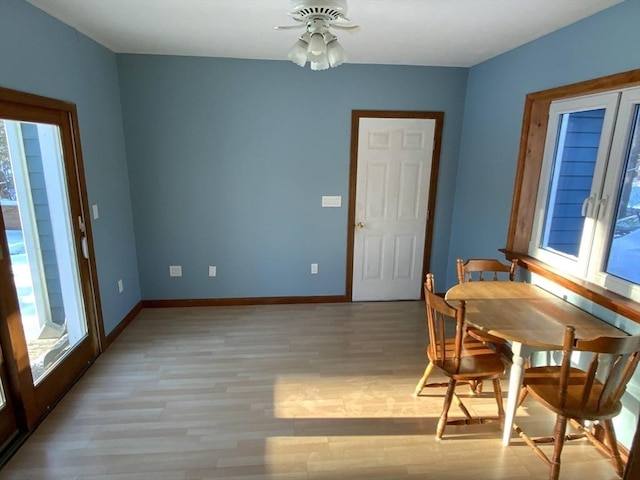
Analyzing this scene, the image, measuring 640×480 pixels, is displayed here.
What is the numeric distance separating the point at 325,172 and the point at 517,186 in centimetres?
177

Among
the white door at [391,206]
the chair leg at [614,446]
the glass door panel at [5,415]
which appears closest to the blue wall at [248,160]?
the white door at [391,206]

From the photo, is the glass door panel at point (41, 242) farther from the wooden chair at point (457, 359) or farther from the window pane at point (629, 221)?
the window pane at point (629, 221)

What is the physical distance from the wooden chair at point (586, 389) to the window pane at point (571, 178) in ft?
2.90

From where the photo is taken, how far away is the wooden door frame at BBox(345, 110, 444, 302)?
12.1 feet

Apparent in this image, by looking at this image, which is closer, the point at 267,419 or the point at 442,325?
the point at 442,325

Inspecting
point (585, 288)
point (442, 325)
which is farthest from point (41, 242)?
point (585, 288)

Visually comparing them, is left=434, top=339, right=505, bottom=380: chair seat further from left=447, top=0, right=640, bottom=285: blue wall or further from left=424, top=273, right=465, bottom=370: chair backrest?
left=447, top=0, right=640, bottom=285: blue wall

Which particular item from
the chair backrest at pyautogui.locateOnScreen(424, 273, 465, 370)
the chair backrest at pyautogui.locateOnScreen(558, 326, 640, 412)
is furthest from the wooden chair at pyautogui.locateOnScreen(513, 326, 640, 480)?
the chair backrest at pyautogui.locateOnScreen(424, 273, 465, 370)

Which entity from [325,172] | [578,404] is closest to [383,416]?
[578,404]

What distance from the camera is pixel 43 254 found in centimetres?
245

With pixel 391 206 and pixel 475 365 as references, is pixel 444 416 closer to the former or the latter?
pixel 475 365

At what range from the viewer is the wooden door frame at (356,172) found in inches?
145

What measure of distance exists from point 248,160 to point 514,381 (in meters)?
2.90

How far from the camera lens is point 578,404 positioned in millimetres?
1829
